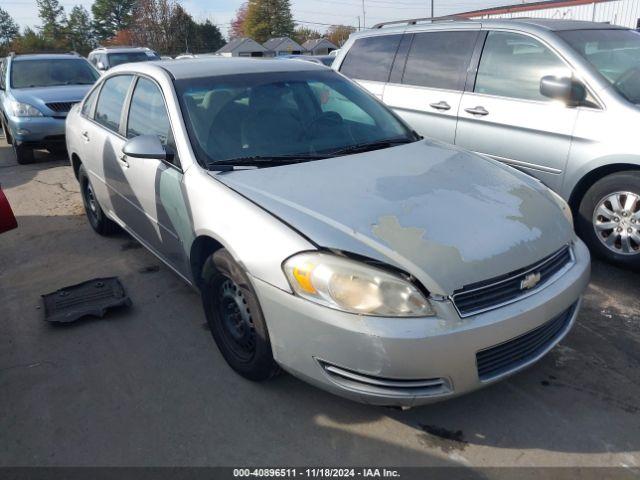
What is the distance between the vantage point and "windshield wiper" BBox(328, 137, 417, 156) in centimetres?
321

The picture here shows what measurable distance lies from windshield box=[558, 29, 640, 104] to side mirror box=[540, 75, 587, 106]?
0.24m

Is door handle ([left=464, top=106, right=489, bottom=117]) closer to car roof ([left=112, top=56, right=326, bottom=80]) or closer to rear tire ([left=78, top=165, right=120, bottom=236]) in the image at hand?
car roof ([left=112, top=56, right=326, bottom=80])

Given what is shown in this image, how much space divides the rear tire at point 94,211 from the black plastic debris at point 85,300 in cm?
105

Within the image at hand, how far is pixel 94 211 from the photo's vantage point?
5145mm

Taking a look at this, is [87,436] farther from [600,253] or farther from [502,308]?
[600,253]

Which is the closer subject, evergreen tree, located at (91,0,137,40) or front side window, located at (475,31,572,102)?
front side window, located at (475,31,572,102)

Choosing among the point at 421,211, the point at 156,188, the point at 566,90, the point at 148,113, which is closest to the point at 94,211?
the point at 148,113

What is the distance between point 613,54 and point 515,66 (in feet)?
2.52

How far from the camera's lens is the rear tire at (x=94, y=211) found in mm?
4977

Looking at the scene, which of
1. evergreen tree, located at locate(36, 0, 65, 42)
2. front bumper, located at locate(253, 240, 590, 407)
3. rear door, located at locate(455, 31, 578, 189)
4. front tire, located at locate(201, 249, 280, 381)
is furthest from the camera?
evergreen tree, located at locate(36, 0, 65, 42)

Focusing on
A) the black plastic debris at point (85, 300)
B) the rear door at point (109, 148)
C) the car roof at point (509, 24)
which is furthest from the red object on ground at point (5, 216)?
the car roof at point (509, 24)

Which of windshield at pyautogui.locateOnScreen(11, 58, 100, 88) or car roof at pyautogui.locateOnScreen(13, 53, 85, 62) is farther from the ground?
car roof at pyautogui.locateOnScreen(13, 53, 85, 62)

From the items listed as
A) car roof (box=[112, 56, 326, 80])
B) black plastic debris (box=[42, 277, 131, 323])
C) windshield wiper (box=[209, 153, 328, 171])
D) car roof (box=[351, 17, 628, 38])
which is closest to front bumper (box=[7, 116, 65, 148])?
car roof (box=[112, 56, 326, 80])

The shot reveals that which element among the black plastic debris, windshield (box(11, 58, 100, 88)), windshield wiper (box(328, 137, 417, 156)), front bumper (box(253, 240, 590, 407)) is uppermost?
windshield (box(11, 58, 100, 88))
